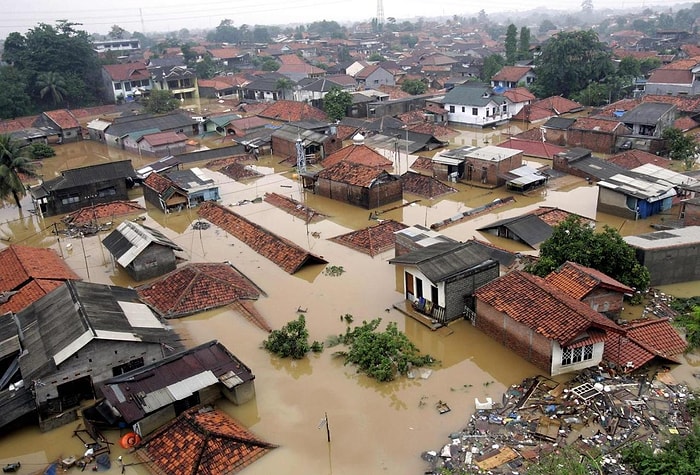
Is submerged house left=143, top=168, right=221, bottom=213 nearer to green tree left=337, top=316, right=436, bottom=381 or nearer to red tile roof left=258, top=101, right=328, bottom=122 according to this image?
green tree left=337, top=316, right=436, bottom=381

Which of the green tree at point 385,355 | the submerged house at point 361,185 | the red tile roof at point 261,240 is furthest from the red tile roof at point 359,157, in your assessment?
the green tree at point 385,355

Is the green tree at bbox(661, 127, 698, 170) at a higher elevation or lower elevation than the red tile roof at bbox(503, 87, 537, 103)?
lower

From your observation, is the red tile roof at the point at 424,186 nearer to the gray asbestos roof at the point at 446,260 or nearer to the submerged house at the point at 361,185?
the submerged house at the point at 361,185

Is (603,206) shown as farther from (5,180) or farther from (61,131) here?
(61,131)

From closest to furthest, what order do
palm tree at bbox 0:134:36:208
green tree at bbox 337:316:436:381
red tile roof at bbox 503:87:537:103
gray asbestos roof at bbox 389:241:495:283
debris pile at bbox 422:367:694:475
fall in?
debris pile at bbox 422:367:694:475
green tree at bbox 337:316:436:381
gray asbestos roof at bbox 389:241:495:283
palm tree at bbox 0:134:36:208
red tile roof at bbox 503:87:537:103

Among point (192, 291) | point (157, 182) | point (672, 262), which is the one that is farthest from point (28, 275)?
point (672, 262)

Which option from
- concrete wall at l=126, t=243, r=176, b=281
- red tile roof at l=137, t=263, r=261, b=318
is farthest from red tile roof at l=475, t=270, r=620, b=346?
concrete wall at l=126, t=243, r=176, b=281

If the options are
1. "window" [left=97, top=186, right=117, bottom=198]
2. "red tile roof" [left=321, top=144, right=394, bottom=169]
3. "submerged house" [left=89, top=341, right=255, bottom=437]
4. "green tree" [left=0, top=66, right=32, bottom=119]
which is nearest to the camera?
"submerged house" [left=89, top=341, right=255, bottom=437]
